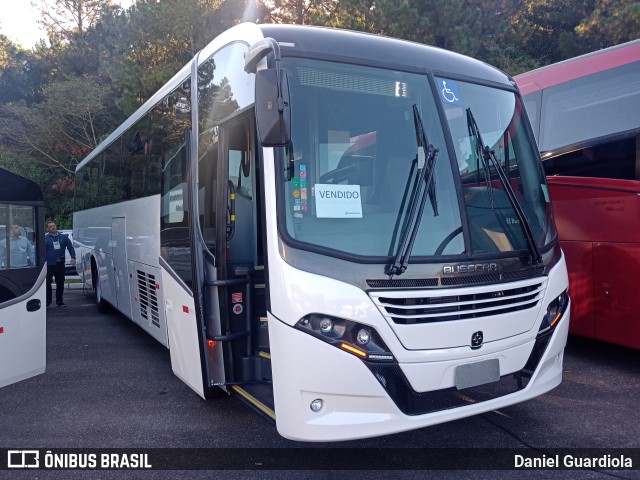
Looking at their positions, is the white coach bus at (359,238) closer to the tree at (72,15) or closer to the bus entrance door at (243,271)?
the bus entrance door at (243,271)

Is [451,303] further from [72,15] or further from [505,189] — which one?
[72,15]

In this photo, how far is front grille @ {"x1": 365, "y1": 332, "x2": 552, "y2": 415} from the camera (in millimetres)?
3645

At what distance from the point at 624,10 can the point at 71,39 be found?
34.9 m

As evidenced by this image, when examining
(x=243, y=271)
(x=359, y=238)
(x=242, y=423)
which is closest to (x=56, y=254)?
(x=242, y=423)

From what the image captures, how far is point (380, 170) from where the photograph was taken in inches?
160

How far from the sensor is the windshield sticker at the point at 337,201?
385 cm

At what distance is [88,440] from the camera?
4730mm

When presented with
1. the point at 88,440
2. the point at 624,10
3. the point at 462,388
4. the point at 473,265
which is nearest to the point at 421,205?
the point at 473,265

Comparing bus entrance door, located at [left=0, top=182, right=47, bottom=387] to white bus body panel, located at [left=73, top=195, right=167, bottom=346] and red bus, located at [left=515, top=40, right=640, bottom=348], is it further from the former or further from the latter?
red bus, located at [left=515, top=40, right=640, bottom=348]

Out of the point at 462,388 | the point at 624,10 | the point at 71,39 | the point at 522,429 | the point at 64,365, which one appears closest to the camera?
the point at 462,388

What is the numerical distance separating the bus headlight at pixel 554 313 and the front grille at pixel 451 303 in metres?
0.21

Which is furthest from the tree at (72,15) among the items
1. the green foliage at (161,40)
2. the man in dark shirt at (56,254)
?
the man in dark shirt at (56,254)

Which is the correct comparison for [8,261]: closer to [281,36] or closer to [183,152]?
[183,152]

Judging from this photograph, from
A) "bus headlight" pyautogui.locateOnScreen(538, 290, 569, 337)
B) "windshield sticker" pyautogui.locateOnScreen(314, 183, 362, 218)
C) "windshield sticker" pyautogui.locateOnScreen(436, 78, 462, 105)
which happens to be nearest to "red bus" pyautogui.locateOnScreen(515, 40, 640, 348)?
"bus headlight" pyautogui.locateOnScreen(538, 290, 569, 337)
